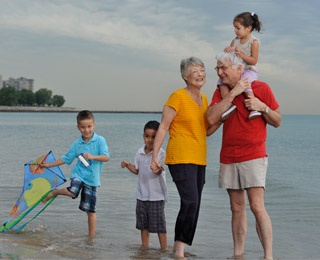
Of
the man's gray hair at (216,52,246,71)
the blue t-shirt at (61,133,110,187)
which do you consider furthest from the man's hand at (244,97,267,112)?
the blue t-shirt at (61,133,110,187)

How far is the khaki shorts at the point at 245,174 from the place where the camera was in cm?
541

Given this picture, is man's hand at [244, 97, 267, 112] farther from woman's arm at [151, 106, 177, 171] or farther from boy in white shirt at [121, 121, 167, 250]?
boy in white shirt at [121, 121, 167, 250]

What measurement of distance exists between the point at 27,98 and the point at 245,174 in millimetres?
171476

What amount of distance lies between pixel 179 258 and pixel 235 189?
876mm

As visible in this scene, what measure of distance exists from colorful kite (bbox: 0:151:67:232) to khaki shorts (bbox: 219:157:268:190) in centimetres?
223

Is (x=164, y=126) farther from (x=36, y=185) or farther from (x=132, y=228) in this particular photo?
(x=132, y=228)

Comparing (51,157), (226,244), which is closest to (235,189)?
(226,244)

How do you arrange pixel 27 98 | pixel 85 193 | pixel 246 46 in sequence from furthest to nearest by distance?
pixel 27 98, pixel 85 193, pixel 246 46

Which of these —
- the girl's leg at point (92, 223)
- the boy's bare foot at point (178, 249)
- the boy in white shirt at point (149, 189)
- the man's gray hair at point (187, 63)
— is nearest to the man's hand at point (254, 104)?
the man's gray hair at point (187, 63)

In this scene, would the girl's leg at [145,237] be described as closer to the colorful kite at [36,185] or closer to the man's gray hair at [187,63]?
the colorful kite at [36,185]

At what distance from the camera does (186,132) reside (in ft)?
18.2

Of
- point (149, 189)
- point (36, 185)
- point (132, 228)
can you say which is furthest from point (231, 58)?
point (132, 228)

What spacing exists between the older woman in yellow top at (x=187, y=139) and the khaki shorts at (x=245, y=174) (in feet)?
0.84

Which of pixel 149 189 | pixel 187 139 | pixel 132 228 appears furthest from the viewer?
pixel 132 228
